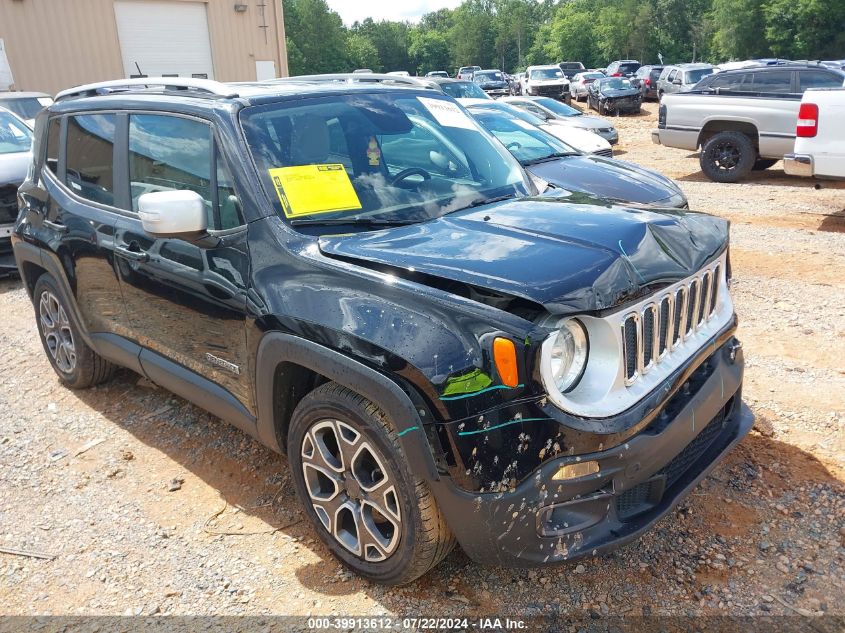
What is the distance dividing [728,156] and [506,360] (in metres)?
11.1

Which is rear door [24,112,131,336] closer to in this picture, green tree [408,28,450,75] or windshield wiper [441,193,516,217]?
windshield wiper [441,193,516,217]

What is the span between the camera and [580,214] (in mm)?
2938

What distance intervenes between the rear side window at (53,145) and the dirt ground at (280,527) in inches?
58.4

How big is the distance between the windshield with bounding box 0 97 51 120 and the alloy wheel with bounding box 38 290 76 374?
30.0 feet

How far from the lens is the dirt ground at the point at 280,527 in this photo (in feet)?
8.83

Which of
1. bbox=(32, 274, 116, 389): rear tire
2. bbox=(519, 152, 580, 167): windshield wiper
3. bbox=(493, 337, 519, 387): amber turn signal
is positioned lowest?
bbox=(32, 274, 116, 389): rear tire

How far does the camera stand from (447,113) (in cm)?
378

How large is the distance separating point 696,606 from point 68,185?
384 centimetres

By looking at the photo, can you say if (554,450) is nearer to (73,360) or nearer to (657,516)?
(657,516)

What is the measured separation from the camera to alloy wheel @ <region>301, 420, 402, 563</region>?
255 centimetres

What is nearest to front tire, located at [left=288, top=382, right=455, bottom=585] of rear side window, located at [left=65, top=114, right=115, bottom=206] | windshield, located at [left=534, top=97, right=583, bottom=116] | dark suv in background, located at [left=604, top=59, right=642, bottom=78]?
rear side window, located at [left=65, top=114, right=115, bottom=206]

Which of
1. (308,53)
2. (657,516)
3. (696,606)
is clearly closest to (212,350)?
(657,516)

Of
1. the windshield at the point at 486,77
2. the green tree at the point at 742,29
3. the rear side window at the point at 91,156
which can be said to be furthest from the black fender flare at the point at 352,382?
the green tree at the point at 742,29

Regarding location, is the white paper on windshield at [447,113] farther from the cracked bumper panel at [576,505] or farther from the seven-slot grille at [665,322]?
the cracked bumper panel at [576,505]
